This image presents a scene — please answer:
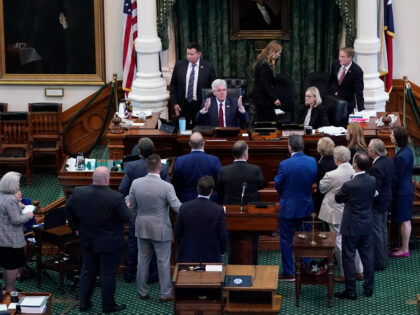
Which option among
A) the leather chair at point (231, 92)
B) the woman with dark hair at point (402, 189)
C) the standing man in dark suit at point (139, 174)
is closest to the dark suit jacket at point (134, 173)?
the standing man in dark suit at point (139, 174)

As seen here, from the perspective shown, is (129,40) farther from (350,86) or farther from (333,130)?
(333,130)

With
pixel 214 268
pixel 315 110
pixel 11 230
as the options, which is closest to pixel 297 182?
pixel 214 268

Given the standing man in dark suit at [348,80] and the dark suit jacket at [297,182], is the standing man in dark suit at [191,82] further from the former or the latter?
the dark suit jacket at [297,182]

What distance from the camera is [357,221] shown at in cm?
980

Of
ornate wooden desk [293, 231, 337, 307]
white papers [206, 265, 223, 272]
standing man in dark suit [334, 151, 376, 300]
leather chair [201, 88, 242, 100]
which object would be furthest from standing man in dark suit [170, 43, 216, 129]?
white papers [206, 265, 223, 272]

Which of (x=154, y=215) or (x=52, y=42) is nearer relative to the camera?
(x=154, y=215)

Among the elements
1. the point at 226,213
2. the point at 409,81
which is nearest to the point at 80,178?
the point at 226,213

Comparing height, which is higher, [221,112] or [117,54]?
[117,54]

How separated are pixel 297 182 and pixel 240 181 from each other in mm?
546

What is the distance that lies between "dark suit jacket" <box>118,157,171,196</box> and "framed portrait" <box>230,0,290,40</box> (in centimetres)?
501

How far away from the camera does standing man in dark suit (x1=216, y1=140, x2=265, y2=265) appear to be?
399 inches

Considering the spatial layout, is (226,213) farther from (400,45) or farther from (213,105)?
(400,45)

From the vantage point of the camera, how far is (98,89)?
15.0m

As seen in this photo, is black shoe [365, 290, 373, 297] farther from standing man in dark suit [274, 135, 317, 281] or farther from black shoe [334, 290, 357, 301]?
standing man in dark suit [274, 135, 317, 281]
